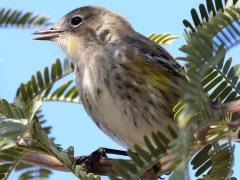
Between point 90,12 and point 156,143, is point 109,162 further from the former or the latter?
point 90,12

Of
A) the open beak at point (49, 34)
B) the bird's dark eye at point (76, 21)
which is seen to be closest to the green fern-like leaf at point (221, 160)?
the open beak at point (49, 34)

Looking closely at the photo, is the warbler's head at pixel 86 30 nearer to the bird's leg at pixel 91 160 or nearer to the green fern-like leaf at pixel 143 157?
the bird's leg at pixel 91 160

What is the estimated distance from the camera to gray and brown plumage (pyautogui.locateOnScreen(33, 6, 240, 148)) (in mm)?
4043

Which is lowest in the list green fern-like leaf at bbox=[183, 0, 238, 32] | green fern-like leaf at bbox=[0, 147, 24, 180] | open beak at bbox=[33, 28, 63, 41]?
green fern-like leaf at bbox=[0, 147, 24, 180]

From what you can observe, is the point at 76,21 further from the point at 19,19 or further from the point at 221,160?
the point at 221,160

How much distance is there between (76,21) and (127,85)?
1.74 meters

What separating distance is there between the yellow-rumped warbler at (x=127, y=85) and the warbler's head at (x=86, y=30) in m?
0.08

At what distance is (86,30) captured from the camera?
536 cm

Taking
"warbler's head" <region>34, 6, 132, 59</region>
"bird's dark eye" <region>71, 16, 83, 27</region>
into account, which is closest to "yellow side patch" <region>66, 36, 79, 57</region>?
"warbler's head" <region>34, 6, 132, 59</region>

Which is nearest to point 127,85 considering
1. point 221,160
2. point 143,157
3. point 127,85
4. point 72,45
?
point 127,85

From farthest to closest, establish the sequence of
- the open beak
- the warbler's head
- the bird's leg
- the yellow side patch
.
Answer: the open beak < the warbler's head < the yellow side patch < the bird's leg

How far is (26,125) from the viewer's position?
2.03m

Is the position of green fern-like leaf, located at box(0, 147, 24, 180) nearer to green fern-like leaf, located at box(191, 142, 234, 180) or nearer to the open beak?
green fern-like leaf, located at box(191, 142, 234, 180)

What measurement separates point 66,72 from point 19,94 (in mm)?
652
